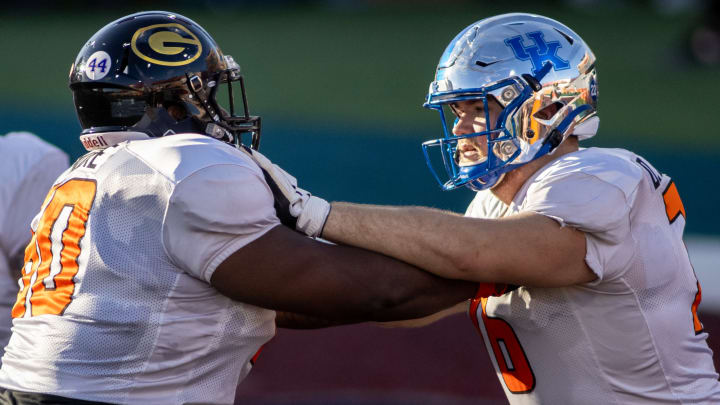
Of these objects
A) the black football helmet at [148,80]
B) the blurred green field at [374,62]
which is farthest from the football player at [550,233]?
the blurred green field at [374,62]

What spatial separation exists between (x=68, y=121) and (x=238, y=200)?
1030cm

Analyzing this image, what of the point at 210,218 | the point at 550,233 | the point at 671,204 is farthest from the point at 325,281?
the point at 671,204

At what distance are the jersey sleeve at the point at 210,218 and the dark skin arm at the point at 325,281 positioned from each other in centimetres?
4

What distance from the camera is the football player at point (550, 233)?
2.53 m

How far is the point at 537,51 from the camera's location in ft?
9.64

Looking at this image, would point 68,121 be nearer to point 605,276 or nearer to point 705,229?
point 705,229

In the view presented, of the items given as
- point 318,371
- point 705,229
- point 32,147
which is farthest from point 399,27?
point 32,147

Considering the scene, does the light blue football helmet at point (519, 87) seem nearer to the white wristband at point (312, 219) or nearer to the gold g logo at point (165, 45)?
the white wristband at point (312, 219)

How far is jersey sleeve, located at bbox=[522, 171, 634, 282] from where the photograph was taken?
249 cm

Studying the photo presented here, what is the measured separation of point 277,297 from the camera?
94.2 inches

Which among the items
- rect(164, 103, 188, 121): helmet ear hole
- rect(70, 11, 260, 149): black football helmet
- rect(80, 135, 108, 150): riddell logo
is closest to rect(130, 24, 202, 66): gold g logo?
rect(70, 11, 260, 149): black football helmet

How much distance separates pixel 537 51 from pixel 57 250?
1.69 metres

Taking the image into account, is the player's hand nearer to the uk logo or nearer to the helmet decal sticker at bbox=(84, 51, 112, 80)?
the helmet decal sticker at bbox=(84, 51, 112, 80)

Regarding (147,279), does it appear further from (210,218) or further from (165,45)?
(165,45)
